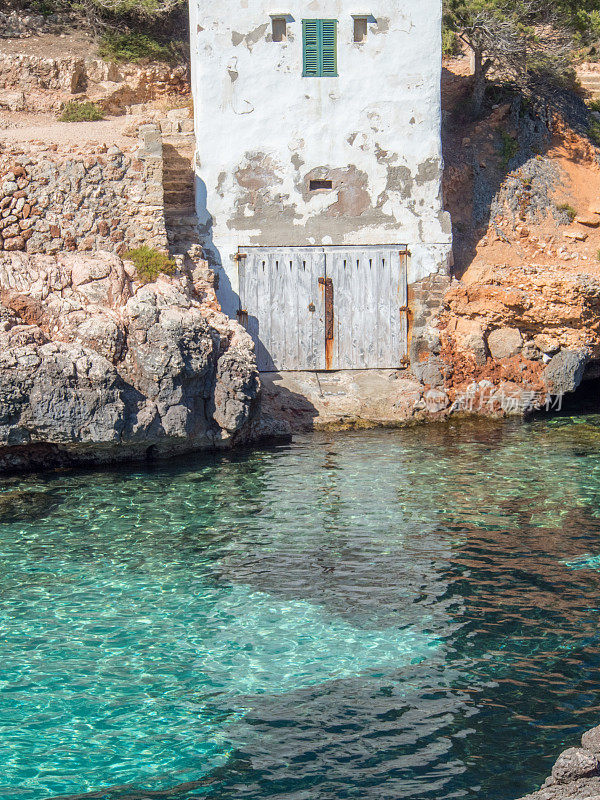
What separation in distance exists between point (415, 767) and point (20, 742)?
293 cm

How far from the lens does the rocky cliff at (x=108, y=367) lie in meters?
13.7

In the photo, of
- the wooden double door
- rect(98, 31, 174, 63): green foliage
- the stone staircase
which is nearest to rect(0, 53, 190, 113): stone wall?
rect(98, 31, 174, 63): green foliage

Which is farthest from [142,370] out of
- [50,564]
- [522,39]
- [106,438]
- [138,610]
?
[522,39]

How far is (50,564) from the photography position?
33.5ft

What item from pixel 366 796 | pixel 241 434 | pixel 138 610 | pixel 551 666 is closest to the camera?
pixel 366 796

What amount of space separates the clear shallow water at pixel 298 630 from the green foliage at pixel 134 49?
13248mm

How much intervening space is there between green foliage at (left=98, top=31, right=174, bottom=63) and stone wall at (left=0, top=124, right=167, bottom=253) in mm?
7275

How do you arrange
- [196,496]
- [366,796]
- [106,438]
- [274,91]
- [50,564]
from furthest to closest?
[274,91] → [106,438] → [196,496] → [50,564] → [366,796]

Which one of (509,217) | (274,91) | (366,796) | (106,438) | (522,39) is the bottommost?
(366,796)

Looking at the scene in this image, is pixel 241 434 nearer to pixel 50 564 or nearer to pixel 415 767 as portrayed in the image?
pixel 50 564

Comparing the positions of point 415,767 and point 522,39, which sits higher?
point 522,39

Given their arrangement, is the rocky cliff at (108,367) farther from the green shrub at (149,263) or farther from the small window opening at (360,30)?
the small window opening at (360,30)

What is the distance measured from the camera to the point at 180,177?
715 inches

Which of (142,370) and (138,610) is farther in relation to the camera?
(142,370)
